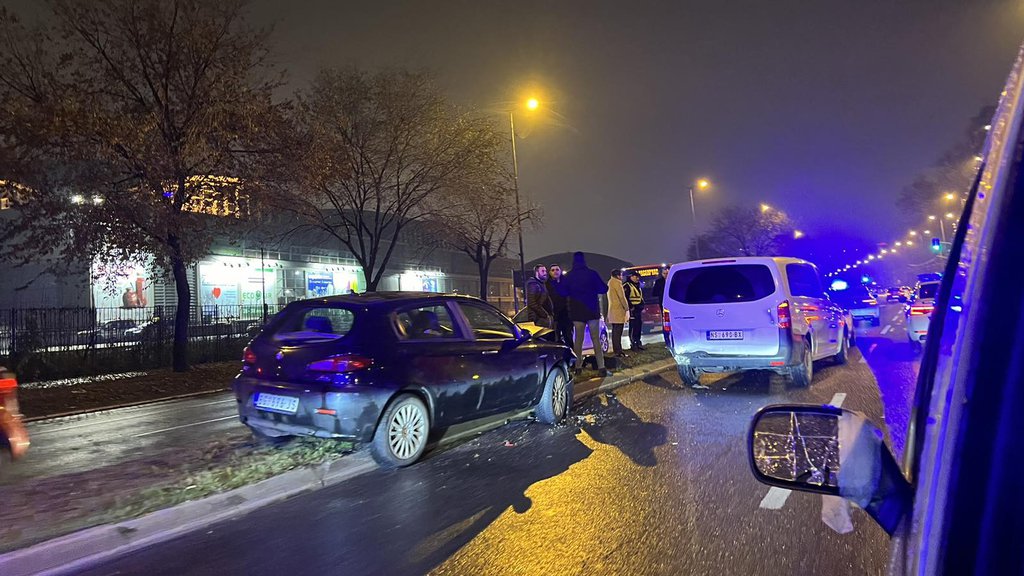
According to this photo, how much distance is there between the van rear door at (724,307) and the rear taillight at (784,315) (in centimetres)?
7

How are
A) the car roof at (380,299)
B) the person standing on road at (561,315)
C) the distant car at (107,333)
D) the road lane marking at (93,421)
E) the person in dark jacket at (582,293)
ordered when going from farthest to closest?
the distant car at (107,333), the person standing on road at (561,315), the person in dark jacket at (582,293), the road lane marking at (93,421), the car roof at (380,299)

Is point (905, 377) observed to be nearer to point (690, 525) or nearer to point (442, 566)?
point (690, 525)

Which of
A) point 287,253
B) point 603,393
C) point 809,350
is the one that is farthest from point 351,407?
point 287,253

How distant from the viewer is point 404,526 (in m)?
4.43

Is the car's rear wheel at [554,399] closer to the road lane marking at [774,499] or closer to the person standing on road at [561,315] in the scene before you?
the person standing on road at [561,315]

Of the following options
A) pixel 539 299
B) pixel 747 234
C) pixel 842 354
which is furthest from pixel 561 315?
pixel 747 234

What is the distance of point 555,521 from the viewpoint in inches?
173

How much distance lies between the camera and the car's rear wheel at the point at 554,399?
772 centimetres

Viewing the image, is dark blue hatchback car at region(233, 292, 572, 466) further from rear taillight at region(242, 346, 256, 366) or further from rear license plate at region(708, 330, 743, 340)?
rear license plate at region(708, 330, 743, 340)

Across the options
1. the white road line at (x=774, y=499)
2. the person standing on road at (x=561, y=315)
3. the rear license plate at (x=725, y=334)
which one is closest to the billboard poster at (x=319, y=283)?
the person standing on road at (x=561, y=315)

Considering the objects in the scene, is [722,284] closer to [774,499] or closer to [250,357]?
[774,499]

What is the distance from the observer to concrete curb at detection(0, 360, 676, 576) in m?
3.94

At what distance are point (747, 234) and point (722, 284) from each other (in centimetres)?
5157

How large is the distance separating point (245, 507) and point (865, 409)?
6.68 meters
